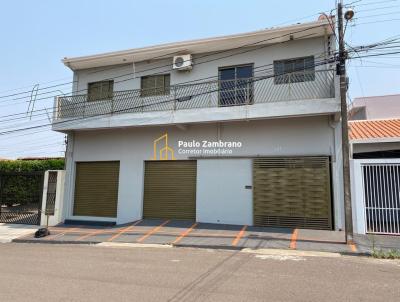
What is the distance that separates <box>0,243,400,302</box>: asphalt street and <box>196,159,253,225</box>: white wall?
3.74m

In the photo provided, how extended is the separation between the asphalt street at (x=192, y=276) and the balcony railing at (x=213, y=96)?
6.39 metres

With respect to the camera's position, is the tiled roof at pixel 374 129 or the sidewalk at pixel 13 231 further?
the tiled roof at pixel 374 129

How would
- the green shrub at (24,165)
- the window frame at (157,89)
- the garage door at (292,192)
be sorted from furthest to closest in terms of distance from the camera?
the green shrub at (24,165), the window frame at (157,89), the garage door at (292,192)

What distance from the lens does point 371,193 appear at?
10914mm

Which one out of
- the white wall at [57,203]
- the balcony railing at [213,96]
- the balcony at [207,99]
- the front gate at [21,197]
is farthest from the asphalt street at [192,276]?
the balcony railing at [213,96]

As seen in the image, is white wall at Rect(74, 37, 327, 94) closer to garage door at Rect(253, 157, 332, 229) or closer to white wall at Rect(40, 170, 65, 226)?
garage door at Rect(253, 157, 332, 229)

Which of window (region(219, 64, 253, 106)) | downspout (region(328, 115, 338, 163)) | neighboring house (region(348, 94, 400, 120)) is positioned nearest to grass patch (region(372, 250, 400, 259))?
downspout (region(328, 115, 338, 163))

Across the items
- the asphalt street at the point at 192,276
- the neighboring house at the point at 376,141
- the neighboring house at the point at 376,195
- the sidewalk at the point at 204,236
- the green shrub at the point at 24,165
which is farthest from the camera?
the green shrub at the point at 24,165

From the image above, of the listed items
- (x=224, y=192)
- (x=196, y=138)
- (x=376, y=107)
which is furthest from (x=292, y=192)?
(x=376, y=107)

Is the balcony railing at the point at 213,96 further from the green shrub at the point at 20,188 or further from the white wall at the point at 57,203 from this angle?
the green shrub at the point at 20,188

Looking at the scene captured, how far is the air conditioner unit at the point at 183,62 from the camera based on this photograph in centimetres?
1367

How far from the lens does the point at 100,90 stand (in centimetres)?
1543

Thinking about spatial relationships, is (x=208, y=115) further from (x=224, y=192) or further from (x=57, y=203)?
(x=57, y=203)

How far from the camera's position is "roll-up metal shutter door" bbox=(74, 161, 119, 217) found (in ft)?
47.7
